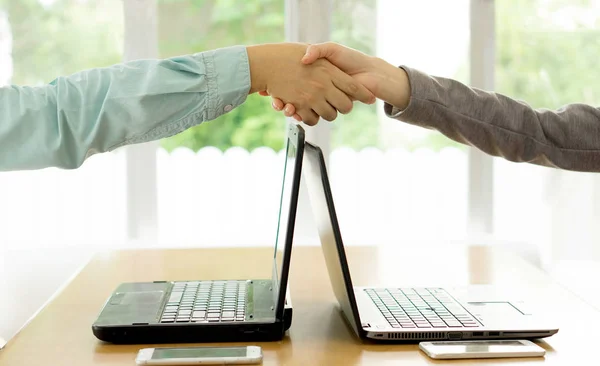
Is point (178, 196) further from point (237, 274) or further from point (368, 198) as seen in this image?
point (237, 274)

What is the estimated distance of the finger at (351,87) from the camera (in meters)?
1.58

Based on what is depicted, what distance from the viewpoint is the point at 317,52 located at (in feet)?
5.23

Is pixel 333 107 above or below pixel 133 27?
below

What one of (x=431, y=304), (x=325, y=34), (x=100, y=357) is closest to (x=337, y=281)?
(x=431, y=304)

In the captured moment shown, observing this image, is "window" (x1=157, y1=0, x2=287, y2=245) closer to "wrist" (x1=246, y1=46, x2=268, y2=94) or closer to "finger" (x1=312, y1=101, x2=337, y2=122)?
"finger" (x1=312, y1=101, x2=337, y2=122)

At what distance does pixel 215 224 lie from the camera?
3.12 m

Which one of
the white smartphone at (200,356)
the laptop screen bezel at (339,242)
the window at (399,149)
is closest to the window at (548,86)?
the window at (399,149)

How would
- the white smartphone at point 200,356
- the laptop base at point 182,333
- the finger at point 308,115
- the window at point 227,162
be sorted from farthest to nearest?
the window at point 227,162, the finger at point 308,115, the laptop base at point 182,333, the white smartphone at point 200,356

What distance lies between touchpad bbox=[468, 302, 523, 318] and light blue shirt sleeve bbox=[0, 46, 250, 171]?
0.57 meters

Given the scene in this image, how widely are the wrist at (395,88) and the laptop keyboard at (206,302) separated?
450mm

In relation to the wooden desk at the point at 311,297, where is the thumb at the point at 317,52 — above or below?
above

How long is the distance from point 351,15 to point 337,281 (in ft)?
6.42

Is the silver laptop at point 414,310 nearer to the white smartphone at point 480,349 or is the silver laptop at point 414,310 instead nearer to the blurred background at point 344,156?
the white smartphone at point 480,349

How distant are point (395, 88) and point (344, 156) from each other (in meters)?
1.66
